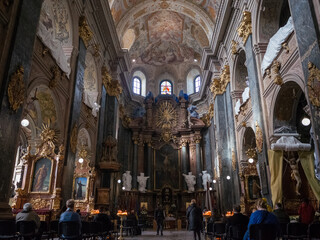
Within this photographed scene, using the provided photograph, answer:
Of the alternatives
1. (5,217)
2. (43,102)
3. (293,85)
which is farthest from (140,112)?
(5,217)

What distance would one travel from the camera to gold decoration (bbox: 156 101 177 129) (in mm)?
25000

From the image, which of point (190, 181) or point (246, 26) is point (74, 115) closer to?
point (246, 26)

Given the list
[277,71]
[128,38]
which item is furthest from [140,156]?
[277,71]

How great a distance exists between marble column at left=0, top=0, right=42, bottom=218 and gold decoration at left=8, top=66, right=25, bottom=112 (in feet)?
0.26

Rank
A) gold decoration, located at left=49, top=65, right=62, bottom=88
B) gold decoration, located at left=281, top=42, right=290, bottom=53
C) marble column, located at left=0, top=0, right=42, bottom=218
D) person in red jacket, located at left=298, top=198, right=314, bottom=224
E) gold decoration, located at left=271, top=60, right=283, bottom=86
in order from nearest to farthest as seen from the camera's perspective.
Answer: marble column, located at left=0, top=0, right=42, bottom=218, person in red jacket, located at left=298, top=198, right=314, bottom=224, gold decoration, located at left=281, top=42, right=290, bottom=53, gold decoration, located at left=271, top=60, right=283, bottom=86, gold decoration, located at left=49, top=65, right=62, bottom=88

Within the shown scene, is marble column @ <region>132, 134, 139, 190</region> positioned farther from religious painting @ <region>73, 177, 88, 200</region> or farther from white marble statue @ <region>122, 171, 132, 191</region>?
religious painting @ <region>73, 177, 88, 200</region>

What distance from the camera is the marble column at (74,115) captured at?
10301 millimetres

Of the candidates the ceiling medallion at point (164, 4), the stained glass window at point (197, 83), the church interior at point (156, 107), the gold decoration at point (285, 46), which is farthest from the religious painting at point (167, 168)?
the gold decoration at point (285, 46)

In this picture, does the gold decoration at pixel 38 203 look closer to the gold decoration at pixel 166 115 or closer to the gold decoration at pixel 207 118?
the gold decoration at pixel 207 118

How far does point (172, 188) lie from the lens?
22562 millimetres

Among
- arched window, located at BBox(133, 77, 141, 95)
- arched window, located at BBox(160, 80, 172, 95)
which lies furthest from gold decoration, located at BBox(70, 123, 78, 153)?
arched window, located at BBox(160, 80, 172, 95)

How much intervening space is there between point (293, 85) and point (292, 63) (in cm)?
92

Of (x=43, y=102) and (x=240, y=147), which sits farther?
(x=240, y=147)

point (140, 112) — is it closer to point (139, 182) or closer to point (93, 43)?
point (139, 182)
